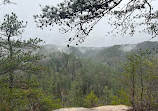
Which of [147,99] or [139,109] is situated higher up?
[147,99]

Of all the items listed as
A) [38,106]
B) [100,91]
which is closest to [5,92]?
[38,106]

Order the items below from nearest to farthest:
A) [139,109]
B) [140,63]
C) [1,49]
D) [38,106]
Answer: [139,109] < [1,49] < [140,63] < [38,106]

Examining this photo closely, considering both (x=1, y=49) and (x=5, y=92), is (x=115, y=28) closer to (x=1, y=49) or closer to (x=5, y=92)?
(x=5, y=92)

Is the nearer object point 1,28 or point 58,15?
point 58,15

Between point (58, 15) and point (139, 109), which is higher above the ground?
point (58, 15)

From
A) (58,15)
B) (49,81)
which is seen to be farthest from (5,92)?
(49,81)

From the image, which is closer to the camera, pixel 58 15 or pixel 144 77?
pixel 58 15

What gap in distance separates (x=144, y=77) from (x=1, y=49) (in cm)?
828

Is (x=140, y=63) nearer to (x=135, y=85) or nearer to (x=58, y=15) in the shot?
(x=135, y=85)

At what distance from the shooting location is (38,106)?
8797 millimetres

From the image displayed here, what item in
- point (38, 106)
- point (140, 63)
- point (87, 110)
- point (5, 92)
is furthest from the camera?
point (38, 106)

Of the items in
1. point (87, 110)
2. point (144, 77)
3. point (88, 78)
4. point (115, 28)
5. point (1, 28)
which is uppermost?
point (1, 28)

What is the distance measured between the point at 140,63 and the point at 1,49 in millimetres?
8091

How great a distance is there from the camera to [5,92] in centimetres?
612
